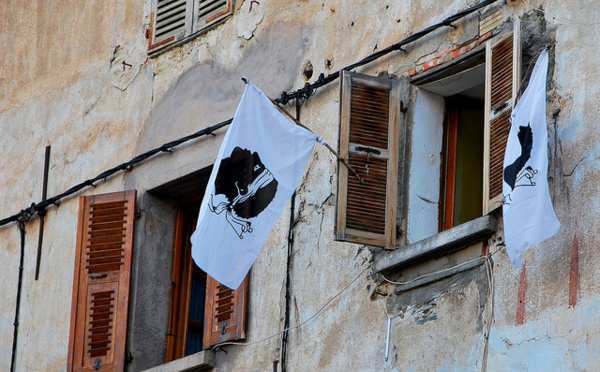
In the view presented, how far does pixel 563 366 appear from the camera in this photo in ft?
24.1

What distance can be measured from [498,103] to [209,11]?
351 centimetres

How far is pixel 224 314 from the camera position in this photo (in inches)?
385

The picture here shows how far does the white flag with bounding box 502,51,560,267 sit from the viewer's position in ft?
23.7

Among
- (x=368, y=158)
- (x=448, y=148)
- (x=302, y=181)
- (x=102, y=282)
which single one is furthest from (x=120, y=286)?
(x=448, y=148)

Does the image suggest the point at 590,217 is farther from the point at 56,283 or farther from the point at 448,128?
the point at 56,283

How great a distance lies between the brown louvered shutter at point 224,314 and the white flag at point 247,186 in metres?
1.33

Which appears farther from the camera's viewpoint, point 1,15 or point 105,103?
point 1,15

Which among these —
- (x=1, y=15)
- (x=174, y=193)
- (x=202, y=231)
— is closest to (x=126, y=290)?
(x=174, y=193)

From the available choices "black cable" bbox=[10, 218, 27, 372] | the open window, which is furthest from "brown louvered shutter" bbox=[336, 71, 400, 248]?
"black cable" bbox=[10, 218, 27, 372]

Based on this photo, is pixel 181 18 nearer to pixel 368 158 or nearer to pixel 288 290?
pixel 288 290

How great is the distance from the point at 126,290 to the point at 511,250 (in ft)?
13.4

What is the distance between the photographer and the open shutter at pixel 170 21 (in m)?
11.1

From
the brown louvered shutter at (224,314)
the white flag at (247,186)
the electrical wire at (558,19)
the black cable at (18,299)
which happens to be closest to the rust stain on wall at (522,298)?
the electrical wire at (558,19)

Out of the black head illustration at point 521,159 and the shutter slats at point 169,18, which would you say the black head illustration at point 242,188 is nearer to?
the black head illustration at point 521,159
